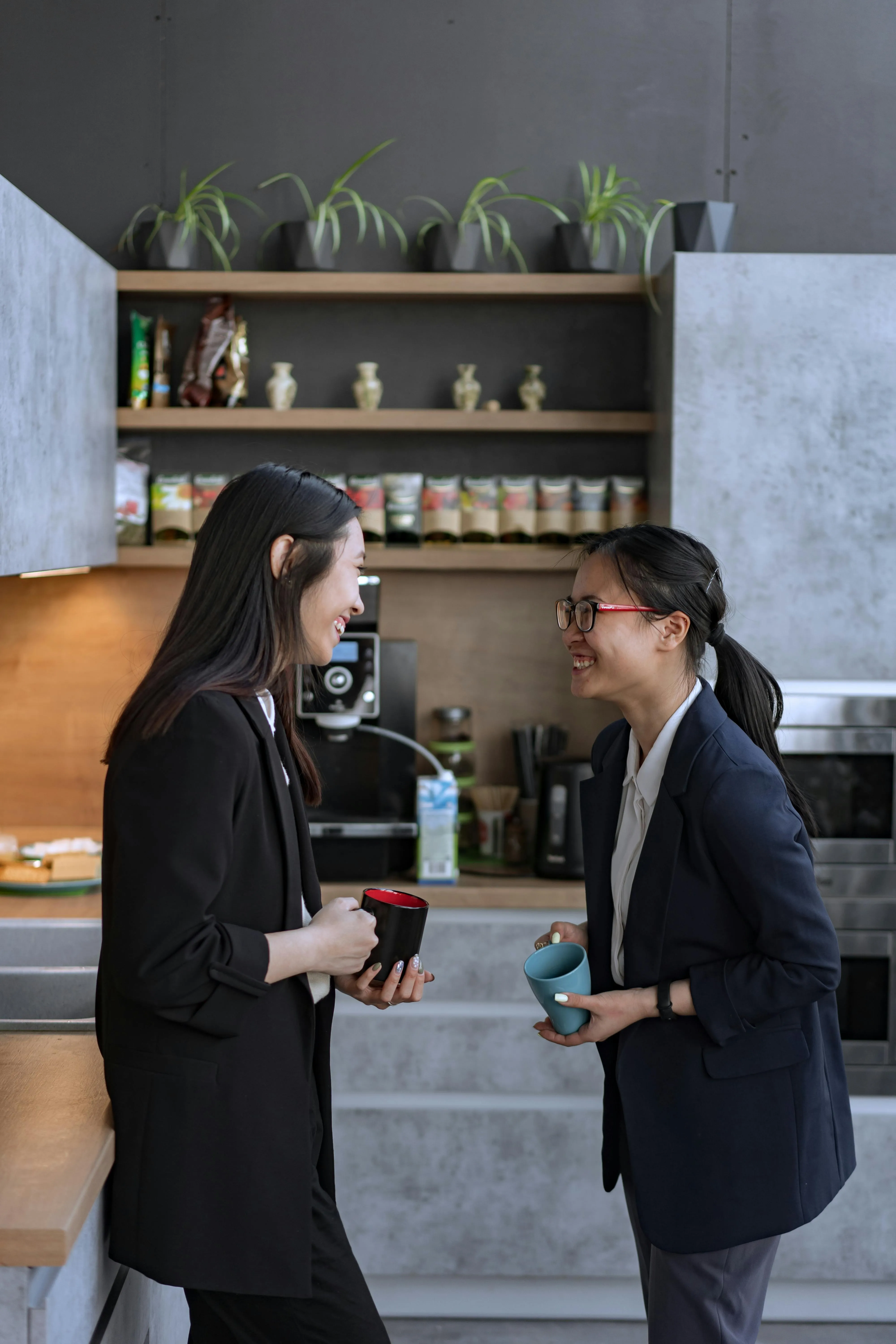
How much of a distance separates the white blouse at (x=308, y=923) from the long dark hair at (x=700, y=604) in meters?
0.49

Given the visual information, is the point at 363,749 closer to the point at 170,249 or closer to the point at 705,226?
the point at 170,249

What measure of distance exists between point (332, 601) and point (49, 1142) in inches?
26.1

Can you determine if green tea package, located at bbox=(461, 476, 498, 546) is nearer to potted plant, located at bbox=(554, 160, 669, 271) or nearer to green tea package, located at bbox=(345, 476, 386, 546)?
green tea package, located at bbox=(345, 476, 386, 546)

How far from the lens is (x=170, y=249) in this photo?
9.46 feet

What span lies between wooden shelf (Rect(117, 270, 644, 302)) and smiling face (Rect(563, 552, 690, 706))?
157cm

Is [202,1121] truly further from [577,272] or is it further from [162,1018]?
[577,272]

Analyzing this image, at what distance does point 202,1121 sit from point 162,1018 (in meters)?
0.12

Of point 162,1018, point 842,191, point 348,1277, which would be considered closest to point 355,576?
point 162,1018

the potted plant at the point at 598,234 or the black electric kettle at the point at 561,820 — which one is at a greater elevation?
the potted plant at the point at 598,234

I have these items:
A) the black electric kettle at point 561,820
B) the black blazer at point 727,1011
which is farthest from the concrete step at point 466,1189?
the black blazer at point 727,1011

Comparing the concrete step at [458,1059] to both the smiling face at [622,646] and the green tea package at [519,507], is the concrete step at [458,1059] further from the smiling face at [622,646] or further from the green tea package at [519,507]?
the smiling face at [622,646]

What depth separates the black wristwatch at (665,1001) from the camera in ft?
4.61

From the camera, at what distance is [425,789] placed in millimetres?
2639

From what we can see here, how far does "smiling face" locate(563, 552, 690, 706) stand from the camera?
4.88ft
